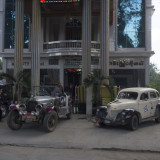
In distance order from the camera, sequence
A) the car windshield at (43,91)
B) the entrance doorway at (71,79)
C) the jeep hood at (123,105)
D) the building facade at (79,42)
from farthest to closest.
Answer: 1. the entrance doorway at (71,79)
2. the building facade at (79,42)
3. the car windshield at (43,91)
4. the jeep hood at (123,105)

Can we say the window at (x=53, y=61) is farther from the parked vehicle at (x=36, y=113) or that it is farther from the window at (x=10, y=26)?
the parked vehicle at (x=36, y=113)

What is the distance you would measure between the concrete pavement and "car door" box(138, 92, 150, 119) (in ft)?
1.89

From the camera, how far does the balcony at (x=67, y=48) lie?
53.3 ft

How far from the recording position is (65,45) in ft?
54.4

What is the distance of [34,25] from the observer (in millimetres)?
13766

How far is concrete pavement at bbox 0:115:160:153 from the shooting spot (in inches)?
248

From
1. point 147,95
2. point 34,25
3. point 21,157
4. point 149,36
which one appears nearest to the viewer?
point 21,157

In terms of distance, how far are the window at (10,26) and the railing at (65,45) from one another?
2.12 meters

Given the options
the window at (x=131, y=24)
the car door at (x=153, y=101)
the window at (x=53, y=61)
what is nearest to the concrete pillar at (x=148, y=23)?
the window at (x=131, y=24)

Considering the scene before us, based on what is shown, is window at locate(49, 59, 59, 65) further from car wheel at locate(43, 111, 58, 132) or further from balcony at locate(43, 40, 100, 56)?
car wheel at locate(43, 111, 58, 132)

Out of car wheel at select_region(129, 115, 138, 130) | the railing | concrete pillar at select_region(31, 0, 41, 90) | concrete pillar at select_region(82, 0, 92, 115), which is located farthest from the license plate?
the railing

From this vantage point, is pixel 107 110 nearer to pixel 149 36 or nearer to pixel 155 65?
pixel 149 36

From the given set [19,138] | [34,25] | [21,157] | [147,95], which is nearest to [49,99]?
[19,138]

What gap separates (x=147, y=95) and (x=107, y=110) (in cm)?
218
